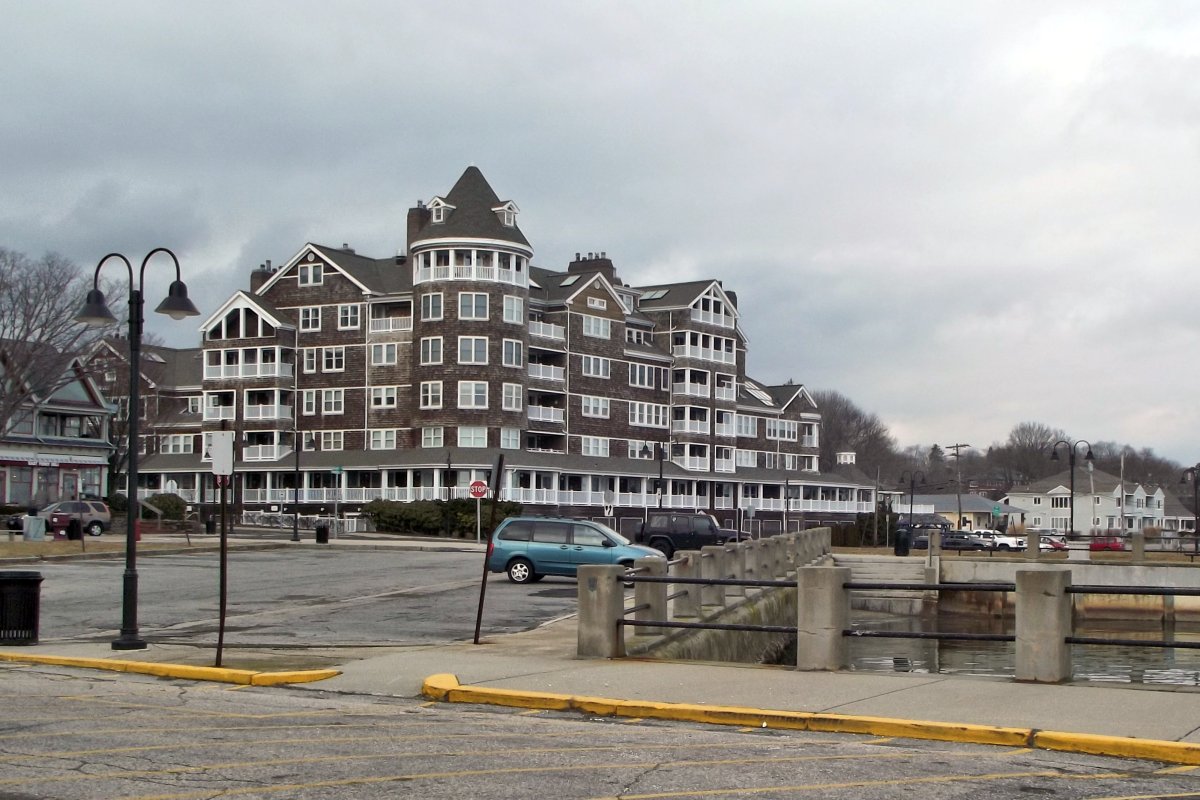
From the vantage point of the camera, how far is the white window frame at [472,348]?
73312 millimetres

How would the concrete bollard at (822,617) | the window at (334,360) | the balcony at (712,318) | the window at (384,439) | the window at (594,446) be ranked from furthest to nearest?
the balcony at (712,318) < the window at (594,446) < the window at (334,360) < the window at (384,439) < the concrete bollard at (822,617)

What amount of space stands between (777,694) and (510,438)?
62.3 meters

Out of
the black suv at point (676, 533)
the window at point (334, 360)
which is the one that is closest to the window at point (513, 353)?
the window at point (334, 360)

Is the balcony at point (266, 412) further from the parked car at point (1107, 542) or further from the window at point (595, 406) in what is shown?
the parked car at point (1107, 542)

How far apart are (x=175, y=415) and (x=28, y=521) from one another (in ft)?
140

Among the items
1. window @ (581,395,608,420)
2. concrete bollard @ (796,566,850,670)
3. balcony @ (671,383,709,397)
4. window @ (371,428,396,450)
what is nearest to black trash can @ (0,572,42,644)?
concrete bollard @ (796,566,850,670)

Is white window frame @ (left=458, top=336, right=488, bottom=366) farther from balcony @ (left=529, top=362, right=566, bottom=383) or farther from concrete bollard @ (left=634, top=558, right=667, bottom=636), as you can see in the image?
concrete bollard @ (left=634, top=558, right=667, bottom=636)

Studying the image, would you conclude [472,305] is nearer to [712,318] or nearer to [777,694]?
[712,318]

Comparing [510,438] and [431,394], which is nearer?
[431,394]

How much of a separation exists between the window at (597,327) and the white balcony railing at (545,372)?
335 cm

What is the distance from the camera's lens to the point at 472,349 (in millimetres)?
73375

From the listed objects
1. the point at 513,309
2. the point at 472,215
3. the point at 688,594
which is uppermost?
the point at 472,215

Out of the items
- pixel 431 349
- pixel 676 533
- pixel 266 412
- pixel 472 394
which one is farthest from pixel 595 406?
pixel 676 533

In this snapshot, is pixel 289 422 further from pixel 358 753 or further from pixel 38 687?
pixel 358 753
